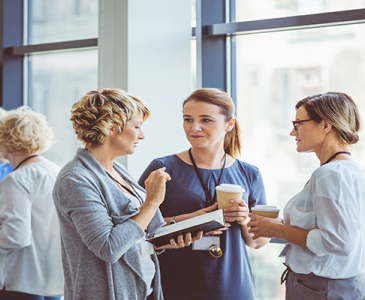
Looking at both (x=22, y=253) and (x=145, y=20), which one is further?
(x=145, y=20)

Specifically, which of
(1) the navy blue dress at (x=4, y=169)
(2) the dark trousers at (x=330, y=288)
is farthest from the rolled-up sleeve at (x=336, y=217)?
(1) the navy blue dress at (x=4, y=169)

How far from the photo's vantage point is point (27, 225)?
6.81ft

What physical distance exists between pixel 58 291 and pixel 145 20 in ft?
6.12

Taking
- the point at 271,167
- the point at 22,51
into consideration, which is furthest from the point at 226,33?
the point at 22,51

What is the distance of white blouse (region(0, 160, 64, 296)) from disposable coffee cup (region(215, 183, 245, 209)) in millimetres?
1149

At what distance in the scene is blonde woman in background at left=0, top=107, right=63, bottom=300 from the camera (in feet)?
6.75

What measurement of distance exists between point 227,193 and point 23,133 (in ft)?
4.71

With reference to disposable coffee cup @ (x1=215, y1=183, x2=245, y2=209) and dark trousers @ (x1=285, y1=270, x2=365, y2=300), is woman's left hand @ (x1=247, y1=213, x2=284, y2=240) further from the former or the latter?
dark trousers @ (x1=285, y1=270, x2=365, y2=300)

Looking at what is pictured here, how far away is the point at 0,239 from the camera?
6.66 ft

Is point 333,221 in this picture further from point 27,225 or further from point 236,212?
point 27,225

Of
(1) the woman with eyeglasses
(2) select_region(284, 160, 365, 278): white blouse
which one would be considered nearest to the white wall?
(1) the woman with eyeglasses

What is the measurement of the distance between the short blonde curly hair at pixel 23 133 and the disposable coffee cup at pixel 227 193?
1337mm

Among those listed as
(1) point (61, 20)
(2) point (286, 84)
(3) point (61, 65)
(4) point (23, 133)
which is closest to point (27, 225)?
(4) point (23, 133)

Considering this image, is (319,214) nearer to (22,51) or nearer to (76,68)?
(76,68)
